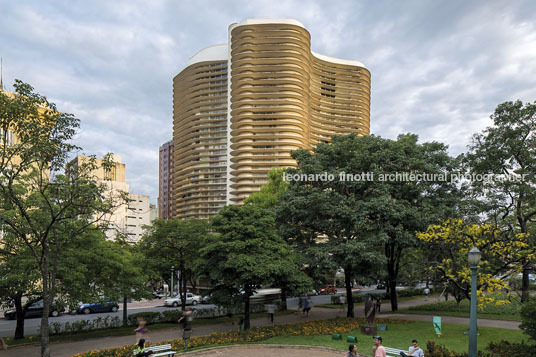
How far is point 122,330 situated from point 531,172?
2891cm

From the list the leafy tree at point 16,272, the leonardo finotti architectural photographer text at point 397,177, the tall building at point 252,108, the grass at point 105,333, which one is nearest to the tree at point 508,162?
the leonardo finotti architectural photographer text at point 397,177

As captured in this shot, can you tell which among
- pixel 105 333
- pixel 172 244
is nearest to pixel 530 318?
pixel 105 333

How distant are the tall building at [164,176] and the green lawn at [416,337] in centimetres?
15517

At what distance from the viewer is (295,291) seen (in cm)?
2269

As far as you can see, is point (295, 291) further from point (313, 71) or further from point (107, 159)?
point (313, 71)

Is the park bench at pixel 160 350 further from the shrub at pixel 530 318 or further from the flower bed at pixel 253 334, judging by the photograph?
the shrub at pixel 530 318

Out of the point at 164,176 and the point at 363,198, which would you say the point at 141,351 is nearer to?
the point at 363,198

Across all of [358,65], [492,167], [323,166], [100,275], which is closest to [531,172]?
[492,167]

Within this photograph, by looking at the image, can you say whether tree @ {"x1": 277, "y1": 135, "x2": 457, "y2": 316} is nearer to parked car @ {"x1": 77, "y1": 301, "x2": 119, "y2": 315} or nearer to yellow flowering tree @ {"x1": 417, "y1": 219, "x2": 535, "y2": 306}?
yellow flowering tree @ {"x1": 417, "y1": 219, "x2": 535, "y2": 306}

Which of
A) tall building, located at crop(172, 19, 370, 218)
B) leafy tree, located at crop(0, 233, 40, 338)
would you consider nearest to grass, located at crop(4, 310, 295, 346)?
leafy tree, located at crop(0, 233, 40, 338)

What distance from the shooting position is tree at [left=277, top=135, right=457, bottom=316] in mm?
24953

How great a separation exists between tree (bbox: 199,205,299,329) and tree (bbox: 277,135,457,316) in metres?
3.81

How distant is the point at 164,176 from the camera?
591 ft

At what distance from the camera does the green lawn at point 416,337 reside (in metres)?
18.7
